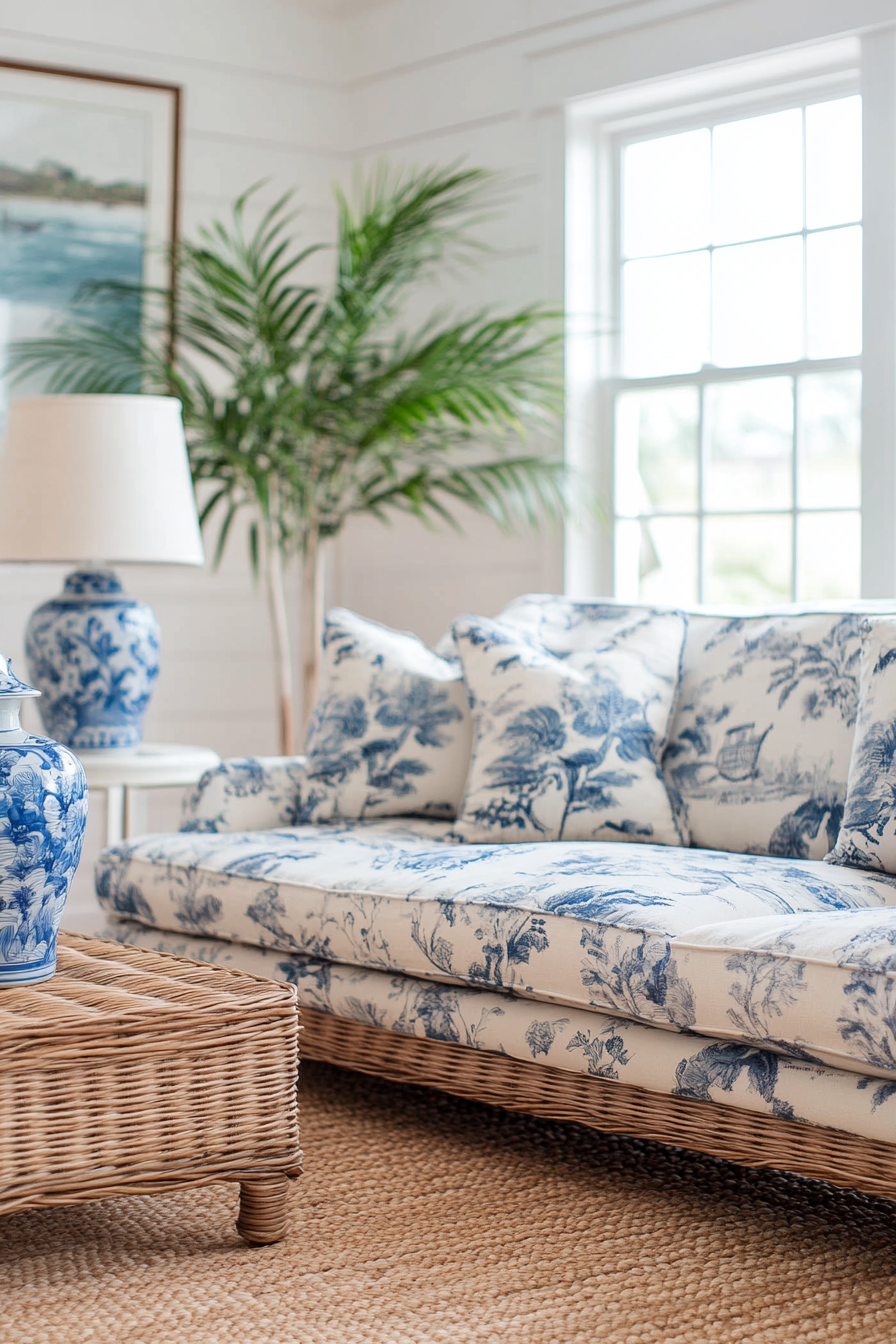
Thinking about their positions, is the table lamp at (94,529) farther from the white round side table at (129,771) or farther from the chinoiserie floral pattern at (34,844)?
the chinoiserie floral pattern at (34,844)

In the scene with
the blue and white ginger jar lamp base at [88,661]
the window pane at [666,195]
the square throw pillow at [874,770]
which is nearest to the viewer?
the square throw pillow at [874,770]

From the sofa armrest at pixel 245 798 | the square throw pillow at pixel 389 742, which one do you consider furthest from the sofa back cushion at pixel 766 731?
the sofa armrest at pixel 245 798

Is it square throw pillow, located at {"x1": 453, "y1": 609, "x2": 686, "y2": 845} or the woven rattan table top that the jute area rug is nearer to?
the woven rattan table top

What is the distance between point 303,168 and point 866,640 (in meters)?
2.86

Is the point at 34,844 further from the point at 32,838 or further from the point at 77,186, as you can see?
the point at 77,186

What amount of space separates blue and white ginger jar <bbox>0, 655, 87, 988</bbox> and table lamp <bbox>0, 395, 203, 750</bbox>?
129 centimetres

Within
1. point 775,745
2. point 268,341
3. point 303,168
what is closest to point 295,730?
point 268,341

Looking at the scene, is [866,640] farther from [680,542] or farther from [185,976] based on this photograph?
[680,542]

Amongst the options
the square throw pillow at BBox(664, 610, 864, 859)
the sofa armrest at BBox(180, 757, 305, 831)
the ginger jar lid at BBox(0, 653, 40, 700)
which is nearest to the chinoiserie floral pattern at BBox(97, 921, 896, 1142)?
the sofa armrest at BBox(180, 757, 305, 831)

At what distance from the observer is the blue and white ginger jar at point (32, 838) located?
1753 millimetres

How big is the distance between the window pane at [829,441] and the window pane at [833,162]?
0.39 metres

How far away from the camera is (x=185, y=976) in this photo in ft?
6.42

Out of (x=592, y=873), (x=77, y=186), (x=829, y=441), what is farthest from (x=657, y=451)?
(x=592, y=873)

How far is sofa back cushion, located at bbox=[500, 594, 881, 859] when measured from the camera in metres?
2.50
